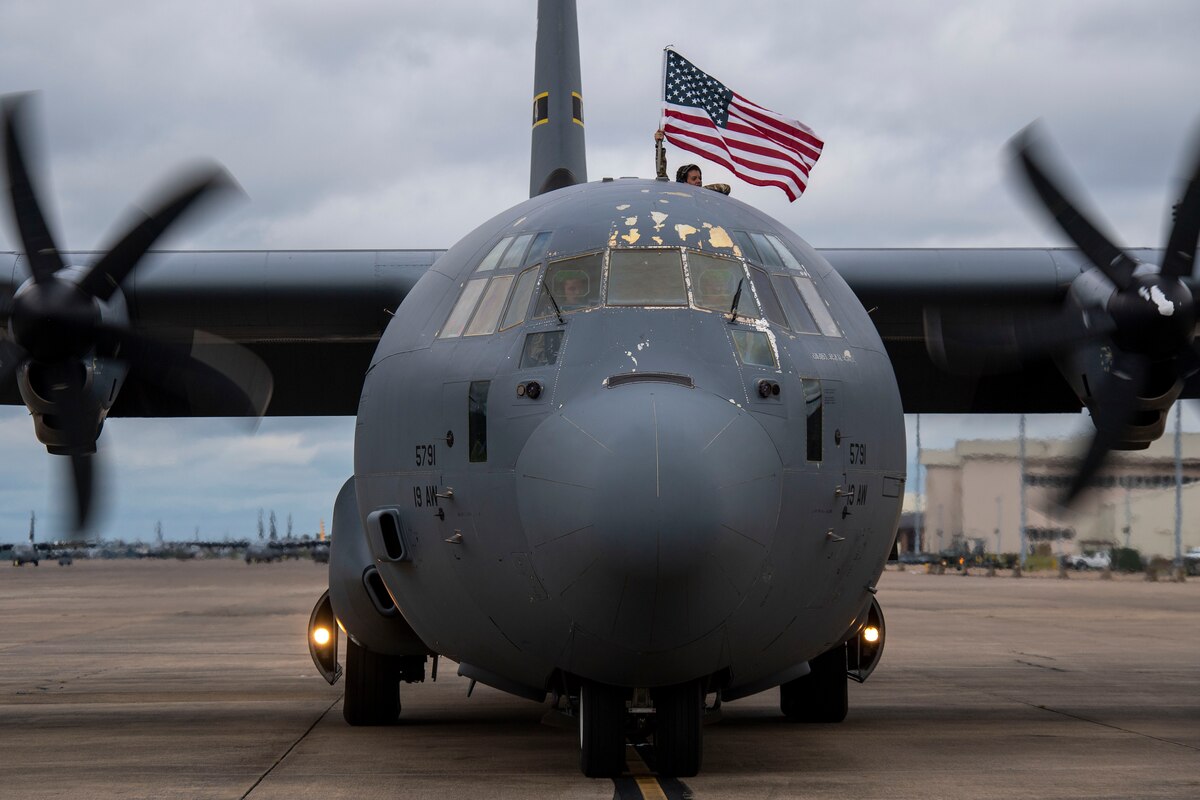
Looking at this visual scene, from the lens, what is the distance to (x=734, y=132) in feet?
45.4

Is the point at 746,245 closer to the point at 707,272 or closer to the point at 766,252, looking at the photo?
the point at 766,252

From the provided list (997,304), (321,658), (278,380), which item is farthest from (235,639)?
(997,304)

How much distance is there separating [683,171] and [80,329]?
4.88 m

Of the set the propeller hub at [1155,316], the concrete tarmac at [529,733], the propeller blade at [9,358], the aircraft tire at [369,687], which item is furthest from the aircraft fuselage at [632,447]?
the propeller blade at [9,358]

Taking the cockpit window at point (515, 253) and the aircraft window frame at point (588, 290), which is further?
the cockpit window at point (515, 253)

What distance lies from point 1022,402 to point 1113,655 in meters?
7.66

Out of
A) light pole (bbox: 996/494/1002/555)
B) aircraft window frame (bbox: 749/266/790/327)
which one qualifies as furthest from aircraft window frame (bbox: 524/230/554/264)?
light pole (bbox: 996/494/1002/555)

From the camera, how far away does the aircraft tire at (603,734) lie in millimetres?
7656

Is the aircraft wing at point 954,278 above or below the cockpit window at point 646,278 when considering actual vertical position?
above

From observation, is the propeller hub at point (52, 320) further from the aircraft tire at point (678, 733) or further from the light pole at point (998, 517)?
A: the light pole at point (998, 517)

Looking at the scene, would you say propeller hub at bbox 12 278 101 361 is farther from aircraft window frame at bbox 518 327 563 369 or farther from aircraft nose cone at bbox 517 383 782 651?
aircraft nose cone at bbox 517 383 782 651

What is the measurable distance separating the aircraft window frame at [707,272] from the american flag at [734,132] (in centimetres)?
575

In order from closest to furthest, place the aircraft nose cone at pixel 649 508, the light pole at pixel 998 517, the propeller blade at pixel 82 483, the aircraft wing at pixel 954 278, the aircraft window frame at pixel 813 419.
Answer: the aircraft nose cone at pixel 649 508 → the aircraft window frame at pixel 813 419 → the propeller blade at pixel 82 483 → the aircraft wing at pixel 954 278 → the light pole at pixel 998 517

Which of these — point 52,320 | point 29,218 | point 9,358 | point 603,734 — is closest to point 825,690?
point 603,734
